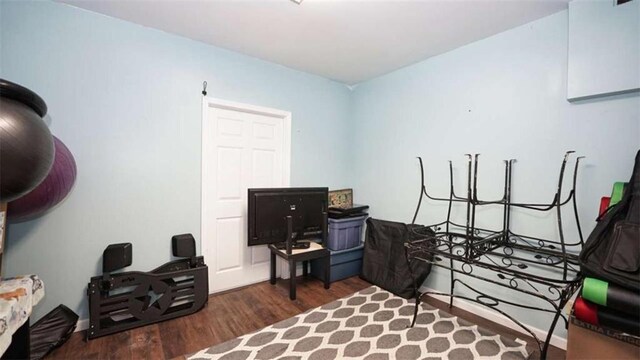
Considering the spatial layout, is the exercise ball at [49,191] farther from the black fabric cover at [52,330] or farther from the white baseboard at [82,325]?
the white baseboard at [82,325]

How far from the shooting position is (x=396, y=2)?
178 cm

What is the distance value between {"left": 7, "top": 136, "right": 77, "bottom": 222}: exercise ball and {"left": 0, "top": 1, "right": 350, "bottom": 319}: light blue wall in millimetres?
331

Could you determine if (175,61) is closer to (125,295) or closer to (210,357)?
(125,295)

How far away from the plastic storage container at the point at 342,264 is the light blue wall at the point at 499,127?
0.54 meters

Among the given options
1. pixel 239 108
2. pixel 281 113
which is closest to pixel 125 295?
pixel 239 108

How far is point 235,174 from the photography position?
2691 millimetres

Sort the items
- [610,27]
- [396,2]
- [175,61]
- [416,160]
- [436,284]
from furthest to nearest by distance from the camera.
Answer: [416,160] < [436,284] < [175,61] < [396,2] < [610,27]

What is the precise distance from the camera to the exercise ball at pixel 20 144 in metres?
0.94

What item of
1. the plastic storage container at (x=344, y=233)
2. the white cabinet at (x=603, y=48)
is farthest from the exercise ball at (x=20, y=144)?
the white cabinet at (x=603, y=48)

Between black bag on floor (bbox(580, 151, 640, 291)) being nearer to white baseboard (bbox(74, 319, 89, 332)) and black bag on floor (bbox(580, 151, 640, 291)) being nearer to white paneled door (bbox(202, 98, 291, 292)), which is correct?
white paneled door (bbox(202, 98, 291, 292))

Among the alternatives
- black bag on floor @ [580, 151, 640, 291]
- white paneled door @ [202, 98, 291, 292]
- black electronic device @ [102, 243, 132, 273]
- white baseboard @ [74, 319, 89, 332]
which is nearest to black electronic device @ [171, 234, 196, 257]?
white paneled door @ [202, 98, 291, 292]

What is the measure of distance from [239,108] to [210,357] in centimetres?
207

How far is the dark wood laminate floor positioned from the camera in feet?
5.72

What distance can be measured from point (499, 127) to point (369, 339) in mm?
1918
